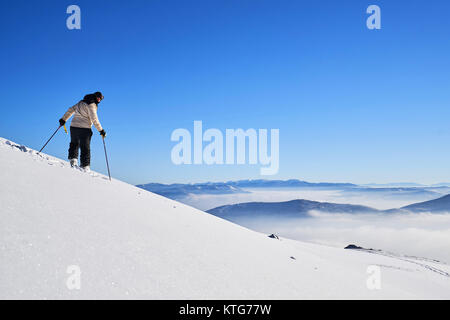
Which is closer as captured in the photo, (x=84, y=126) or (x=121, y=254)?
(x=121, y=254)

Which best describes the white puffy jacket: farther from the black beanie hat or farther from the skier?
the black beanie hat

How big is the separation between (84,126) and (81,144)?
1.39 feet

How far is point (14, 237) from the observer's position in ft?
7.84

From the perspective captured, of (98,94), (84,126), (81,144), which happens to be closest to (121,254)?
(81,144)

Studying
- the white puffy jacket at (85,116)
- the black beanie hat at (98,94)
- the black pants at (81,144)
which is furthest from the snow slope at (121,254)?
the black beanie hat at (98,94)

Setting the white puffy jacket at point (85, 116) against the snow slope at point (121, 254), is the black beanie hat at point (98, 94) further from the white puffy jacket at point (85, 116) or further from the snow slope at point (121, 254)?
Result: the snow slope at point (121, 254)

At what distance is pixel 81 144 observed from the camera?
6504 millimetres

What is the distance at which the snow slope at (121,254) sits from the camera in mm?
2141

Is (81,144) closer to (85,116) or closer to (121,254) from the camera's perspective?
(85,116)

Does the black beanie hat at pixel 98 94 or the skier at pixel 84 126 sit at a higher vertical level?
the black beanie hat at pixel 98 94

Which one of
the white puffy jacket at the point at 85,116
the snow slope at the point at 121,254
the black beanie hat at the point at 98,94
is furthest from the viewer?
the black beanie hat at the point at 98,94

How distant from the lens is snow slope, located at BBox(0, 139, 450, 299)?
2141 millimetres
